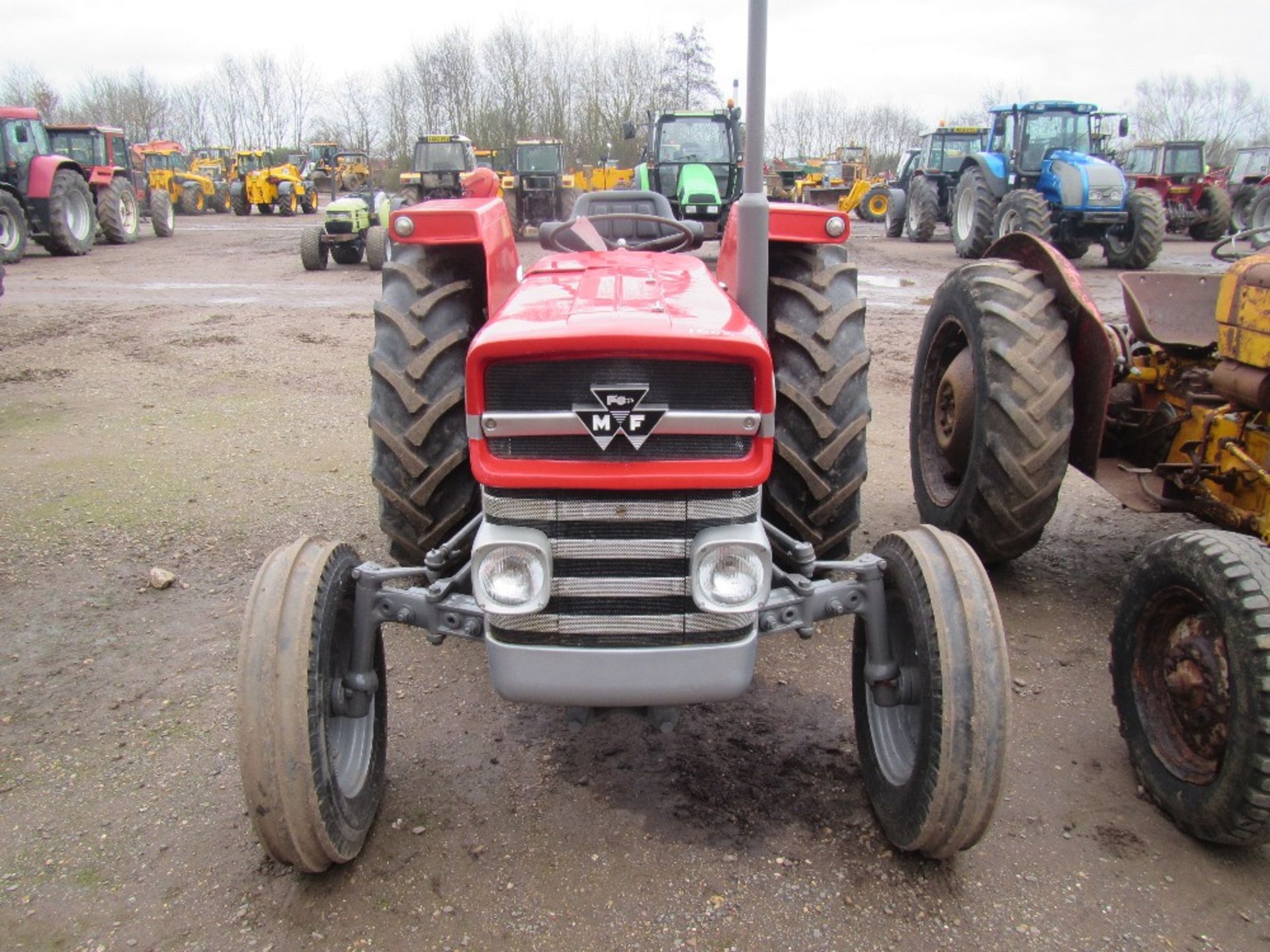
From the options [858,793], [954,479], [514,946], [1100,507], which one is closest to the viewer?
[514,946]

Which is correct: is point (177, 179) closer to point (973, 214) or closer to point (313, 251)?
point (313, 251)

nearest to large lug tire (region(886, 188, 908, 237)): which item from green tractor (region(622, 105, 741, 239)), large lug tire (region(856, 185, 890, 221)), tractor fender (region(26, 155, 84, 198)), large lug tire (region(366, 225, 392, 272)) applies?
large lug tire (region(856, 185, 890, 221))

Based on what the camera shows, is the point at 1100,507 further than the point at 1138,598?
Yes

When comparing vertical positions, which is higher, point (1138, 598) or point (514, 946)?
point (1138, 598)

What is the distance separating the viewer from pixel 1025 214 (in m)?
14.0

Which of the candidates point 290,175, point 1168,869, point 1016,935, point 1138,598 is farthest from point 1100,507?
point 290,175

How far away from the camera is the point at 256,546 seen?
4555mm

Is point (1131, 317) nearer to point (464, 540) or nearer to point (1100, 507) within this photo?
point (1100, 507)

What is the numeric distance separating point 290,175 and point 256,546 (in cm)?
2939

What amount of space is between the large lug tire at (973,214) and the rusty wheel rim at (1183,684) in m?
13.8

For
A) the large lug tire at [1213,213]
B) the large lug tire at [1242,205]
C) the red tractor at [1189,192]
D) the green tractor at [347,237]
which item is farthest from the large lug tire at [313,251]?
the large lug tire at [1242,205]

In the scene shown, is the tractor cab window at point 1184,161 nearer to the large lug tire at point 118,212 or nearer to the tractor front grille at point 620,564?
the large lug tire at point 118,212

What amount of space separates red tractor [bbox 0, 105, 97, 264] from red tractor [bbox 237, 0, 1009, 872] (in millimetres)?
16404

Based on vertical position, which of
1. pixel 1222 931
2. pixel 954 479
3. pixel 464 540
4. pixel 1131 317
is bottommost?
pixel 1222 931
